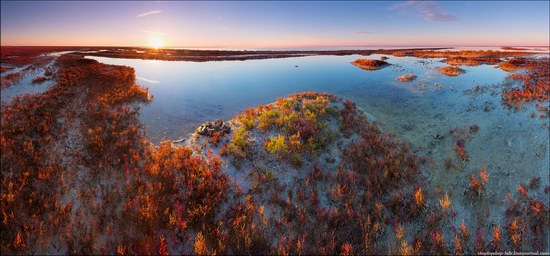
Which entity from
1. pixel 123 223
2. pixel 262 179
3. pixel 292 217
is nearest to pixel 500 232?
pixel 292 217

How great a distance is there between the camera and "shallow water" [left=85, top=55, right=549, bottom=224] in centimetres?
1023

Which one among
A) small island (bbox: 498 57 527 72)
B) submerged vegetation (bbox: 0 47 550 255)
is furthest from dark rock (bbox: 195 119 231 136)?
small island (bbox: 498 57 527 72)

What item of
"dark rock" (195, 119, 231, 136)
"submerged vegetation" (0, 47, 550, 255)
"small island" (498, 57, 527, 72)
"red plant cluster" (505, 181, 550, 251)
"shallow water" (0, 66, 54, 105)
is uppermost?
"small island" (498, 57, 527, 72)

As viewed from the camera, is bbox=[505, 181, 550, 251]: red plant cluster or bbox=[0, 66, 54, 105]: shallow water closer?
bbox=[505, 181, 550, 251]: red plant cluster

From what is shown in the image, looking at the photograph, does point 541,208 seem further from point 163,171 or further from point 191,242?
point 163,171

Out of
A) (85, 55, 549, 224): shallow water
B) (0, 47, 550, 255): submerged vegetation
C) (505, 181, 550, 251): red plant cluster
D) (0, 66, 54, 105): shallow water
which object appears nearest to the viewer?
(0, 47, 550, 255): submerged vegetation

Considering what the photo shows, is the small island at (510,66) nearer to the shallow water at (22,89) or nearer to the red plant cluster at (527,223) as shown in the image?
the red plant cluster at (527,223)

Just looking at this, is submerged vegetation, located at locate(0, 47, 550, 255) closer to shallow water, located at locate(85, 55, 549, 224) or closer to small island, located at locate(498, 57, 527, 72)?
shallow water, located at locate(85, 55, 549, 224)

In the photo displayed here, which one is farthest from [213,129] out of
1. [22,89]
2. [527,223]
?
[22,89]

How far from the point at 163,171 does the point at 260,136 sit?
4.58m

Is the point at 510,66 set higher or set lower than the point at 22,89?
higher

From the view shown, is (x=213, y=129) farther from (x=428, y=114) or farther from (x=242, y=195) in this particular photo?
(x=428, y=114)

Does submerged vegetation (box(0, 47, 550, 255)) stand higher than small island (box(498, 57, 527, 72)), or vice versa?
small island (box(498, 57, 527, 72))

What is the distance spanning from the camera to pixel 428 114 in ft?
56.7
